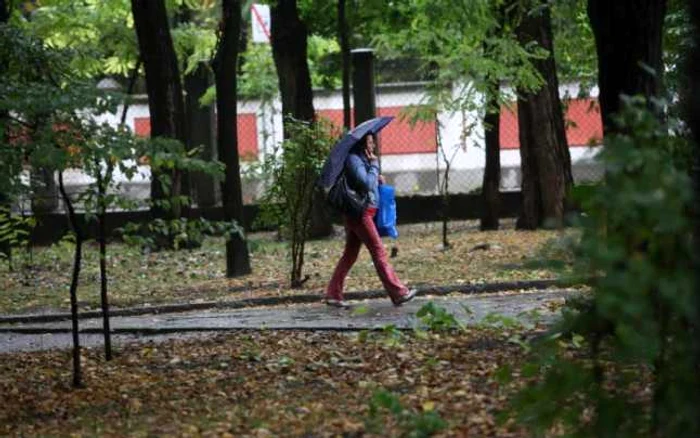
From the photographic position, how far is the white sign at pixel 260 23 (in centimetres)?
3481

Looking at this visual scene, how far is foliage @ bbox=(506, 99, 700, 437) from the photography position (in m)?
4.77

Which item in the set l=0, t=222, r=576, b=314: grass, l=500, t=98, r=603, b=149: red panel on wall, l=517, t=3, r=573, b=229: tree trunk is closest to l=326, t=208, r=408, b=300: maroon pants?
l=0, t=222, r=576, b=314: grass

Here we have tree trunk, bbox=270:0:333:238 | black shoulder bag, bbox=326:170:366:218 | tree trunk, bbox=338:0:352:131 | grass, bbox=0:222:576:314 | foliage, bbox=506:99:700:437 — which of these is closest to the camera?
foliage, bbox=506:99:700:437

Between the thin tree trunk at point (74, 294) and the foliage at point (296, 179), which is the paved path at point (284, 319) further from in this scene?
the thin tree trunk at point (74, 294)

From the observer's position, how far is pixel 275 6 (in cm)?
2252

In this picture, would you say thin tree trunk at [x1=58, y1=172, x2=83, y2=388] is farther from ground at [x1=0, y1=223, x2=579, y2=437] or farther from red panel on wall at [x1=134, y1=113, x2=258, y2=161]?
red panel on wall at [x1=134, y1=113, x2=258, y2=161]

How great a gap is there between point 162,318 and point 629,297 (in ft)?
33.1

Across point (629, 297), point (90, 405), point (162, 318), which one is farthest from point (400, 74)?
point (629, 297)

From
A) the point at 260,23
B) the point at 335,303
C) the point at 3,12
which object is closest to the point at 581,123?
the point at 260,23

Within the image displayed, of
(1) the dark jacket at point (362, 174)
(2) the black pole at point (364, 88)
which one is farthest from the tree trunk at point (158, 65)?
(1) the dark jacket at point (362, 174)

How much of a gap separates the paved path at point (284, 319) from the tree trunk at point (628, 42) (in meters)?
2.81

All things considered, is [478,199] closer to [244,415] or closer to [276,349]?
[276,349]

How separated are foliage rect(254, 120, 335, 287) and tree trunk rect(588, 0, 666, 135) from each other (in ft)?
20.0

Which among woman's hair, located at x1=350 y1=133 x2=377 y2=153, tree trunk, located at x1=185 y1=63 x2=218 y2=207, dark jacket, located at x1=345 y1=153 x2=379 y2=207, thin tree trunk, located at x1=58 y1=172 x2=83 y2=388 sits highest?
tree trunk, located at x1=185 y1=63 x2=218 y2=207
